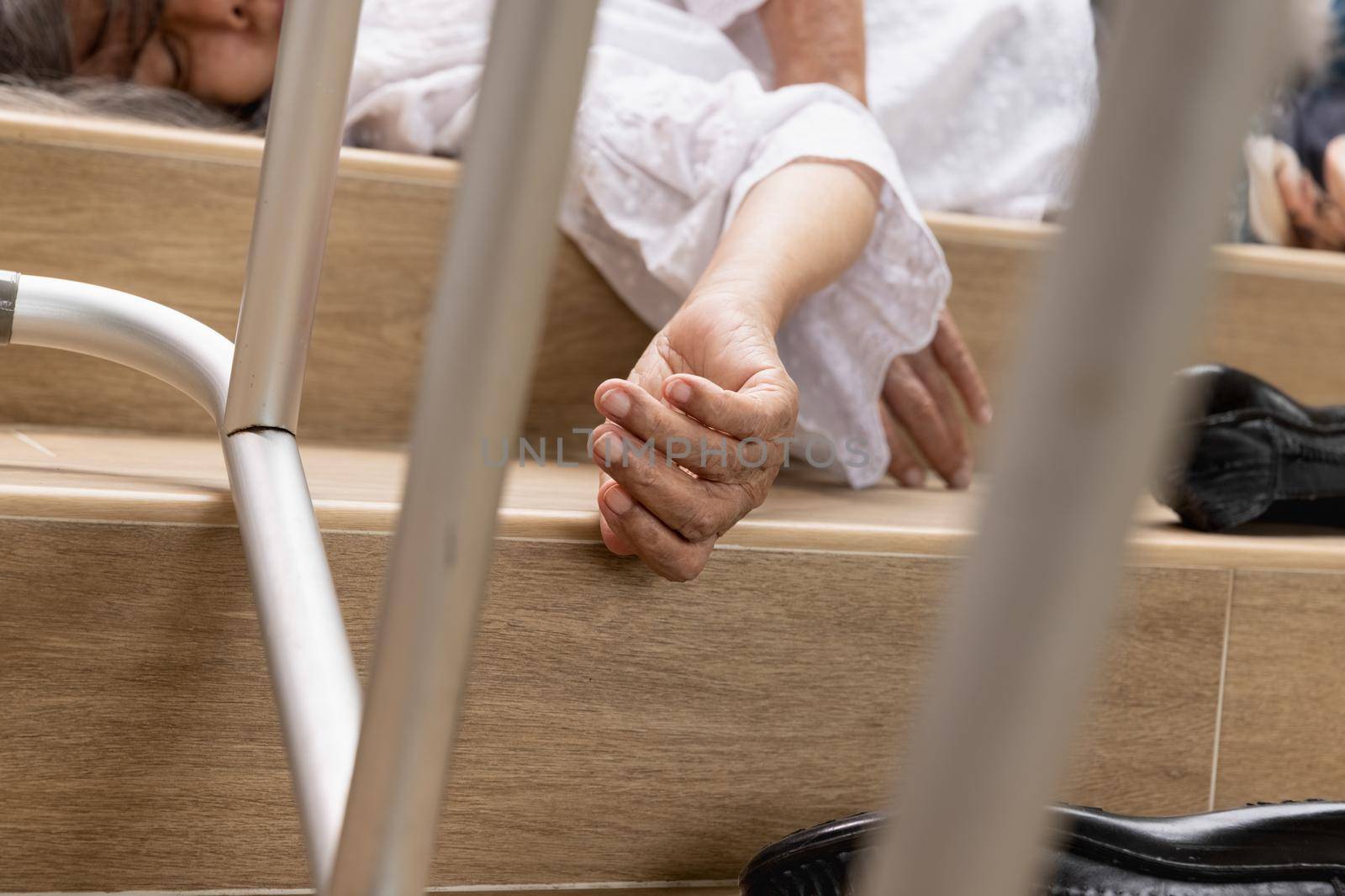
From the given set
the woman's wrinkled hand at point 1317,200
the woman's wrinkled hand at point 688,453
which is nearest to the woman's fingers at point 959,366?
the woman's wrinkled hand at point 688,453

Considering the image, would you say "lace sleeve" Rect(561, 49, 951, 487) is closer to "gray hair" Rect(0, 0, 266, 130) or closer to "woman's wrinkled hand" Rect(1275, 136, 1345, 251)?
"gray hair" Rect(0, 0, 266, 130)

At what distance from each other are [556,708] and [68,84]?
1.78ft

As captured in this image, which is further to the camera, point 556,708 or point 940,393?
point 940,393

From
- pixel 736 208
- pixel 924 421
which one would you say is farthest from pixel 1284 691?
pixel 736 208

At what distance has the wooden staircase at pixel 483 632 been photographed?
41cm

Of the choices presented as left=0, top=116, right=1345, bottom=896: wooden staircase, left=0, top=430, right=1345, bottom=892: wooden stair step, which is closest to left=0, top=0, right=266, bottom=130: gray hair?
left=0, top=116, right=1345, bottom=896: wooden staircase

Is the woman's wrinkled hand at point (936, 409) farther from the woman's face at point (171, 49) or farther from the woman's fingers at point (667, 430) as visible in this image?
the woman's face at point (171, 49)

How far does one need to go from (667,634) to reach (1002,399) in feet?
1.18

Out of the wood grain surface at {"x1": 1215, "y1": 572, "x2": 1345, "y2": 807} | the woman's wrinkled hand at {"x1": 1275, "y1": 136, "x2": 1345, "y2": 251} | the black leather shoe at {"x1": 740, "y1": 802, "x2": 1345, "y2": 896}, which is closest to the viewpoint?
the black leather shoe at {"x1": 740, "y1": 802, "x2": 1345, "y2": 896}

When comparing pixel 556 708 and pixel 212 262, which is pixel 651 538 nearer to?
pixel 556 708

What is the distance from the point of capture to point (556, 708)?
1.46 feet

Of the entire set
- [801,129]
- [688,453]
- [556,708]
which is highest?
[801,129]

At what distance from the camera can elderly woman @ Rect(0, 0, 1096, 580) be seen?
0.44 metres

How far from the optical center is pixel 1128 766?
52cm
